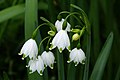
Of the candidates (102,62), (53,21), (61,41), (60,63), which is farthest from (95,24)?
(61,41)

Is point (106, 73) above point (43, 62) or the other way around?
the other way around

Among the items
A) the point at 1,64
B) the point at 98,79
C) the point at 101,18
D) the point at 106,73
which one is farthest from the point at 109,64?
the point at 1,64

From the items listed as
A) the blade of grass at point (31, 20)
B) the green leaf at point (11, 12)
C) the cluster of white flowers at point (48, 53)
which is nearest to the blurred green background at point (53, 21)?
the green leaf at point (11, 12)

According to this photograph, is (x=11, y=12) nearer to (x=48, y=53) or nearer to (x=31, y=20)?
(x=31, y=20)

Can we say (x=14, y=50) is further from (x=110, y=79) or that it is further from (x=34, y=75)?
(x=34, y=75)

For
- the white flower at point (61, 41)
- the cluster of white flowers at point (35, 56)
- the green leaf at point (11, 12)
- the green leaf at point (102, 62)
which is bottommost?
the green leaf at point (102, 62)

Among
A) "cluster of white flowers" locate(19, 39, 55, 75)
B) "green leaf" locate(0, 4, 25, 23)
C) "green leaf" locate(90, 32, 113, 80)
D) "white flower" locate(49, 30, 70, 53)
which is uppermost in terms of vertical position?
"green leaf" locate(0, 4, 25, 23)

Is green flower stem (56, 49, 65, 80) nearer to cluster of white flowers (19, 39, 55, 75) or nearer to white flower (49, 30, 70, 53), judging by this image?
cluster of white flowers (19, 39, 55, 75)

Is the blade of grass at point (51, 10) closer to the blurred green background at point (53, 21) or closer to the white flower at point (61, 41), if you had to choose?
the blurred green background at point (53, 21)

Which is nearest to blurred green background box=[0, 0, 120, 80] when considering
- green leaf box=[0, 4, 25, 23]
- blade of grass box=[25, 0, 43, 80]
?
green leaf box=[0, 4, 25, 23]
